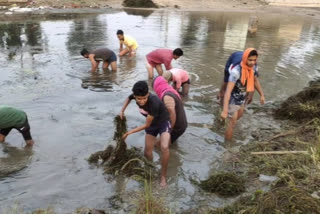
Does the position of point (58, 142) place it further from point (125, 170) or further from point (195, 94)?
point (195, 94)

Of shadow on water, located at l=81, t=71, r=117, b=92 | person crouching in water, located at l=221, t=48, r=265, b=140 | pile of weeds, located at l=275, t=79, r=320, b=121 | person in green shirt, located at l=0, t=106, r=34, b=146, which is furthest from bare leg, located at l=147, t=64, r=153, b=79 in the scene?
person in green shirt, located at l=0, t=106, r=34, b=146

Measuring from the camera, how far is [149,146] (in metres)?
5.21

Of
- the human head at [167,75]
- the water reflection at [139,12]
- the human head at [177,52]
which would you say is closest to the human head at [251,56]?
the human head at [167,75]

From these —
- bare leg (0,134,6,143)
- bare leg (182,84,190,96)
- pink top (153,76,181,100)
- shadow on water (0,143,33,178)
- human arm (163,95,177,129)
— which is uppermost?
pink top (153,76,181,100)

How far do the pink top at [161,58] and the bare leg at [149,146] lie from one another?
346cm

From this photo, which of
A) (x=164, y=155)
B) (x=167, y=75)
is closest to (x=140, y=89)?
(x=164, y=155)

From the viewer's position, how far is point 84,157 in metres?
5.52

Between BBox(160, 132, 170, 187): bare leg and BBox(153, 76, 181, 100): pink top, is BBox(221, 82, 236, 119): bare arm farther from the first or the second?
BBox(160, 132, 170, 187): bare leg

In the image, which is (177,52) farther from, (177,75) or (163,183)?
(163,183)

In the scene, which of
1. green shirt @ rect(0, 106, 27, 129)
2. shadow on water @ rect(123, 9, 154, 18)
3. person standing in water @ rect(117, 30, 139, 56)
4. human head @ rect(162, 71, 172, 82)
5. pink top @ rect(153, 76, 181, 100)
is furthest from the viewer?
shadow on water @ rect(123, 9, 154, 18)

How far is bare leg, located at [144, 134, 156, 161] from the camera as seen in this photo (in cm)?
509

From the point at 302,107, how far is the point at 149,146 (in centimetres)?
364

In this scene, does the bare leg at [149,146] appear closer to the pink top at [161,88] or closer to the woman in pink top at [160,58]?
the pink top at [161,88]

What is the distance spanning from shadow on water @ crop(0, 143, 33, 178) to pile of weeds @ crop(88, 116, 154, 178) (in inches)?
44.5
